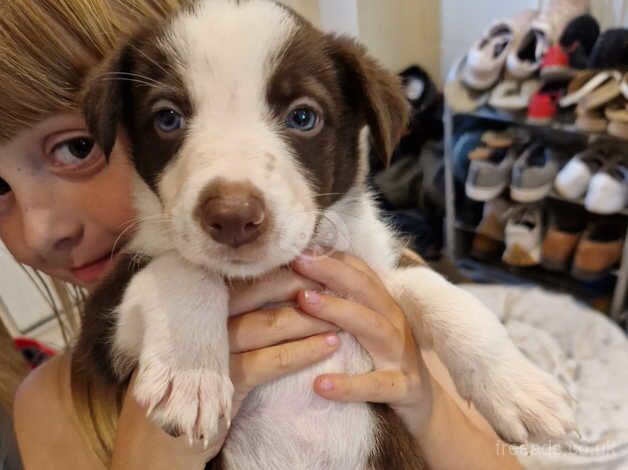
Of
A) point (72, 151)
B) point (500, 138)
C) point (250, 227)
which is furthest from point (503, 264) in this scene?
point (250, 227)

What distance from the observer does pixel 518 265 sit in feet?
12.3

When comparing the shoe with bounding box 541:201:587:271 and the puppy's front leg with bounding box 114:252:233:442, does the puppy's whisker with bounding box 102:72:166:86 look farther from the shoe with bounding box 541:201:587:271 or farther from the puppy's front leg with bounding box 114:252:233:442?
the shoe with bounding box 541:201:587:271

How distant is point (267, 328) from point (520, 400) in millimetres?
545

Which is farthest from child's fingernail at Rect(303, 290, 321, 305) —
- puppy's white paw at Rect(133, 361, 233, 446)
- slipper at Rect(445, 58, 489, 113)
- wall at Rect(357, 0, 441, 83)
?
wall at Rect(357, 0, 441, 83)

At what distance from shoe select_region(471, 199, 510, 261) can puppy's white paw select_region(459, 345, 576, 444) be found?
264cm

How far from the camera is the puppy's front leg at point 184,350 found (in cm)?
99

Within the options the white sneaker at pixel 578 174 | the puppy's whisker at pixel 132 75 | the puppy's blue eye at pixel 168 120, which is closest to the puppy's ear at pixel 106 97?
the puppy's whisker at pixel 132 75

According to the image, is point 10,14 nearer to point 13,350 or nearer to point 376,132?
point 376,132

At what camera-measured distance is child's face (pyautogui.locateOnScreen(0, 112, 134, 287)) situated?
134cm

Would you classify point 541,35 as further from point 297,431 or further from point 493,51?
point 297,431

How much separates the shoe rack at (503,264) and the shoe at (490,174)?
23cm

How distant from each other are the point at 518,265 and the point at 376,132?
8.99ft

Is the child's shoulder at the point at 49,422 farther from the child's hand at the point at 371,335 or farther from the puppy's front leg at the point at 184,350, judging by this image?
the child's hand at the point at 371,335

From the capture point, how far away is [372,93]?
4.28 feet
